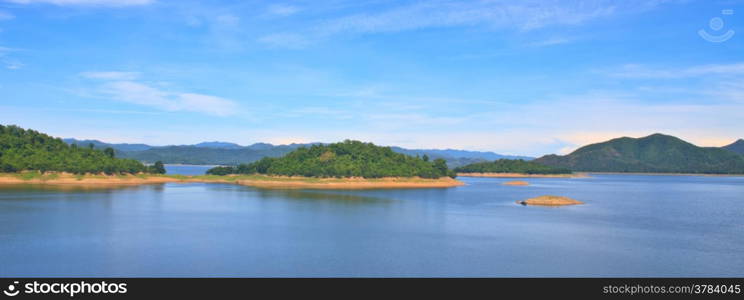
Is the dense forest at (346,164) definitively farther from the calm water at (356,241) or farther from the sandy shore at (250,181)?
the calm water at (356,241)

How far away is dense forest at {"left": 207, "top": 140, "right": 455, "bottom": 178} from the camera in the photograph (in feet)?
539

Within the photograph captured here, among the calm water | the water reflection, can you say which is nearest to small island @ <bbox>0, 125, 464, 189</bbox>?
the water reflection

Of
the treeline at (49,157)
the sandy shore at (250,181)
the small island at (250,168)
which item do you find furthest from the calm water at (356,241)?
the treeline at (49,157)

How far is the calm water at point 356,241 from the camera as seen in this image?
→ 34.6 meters

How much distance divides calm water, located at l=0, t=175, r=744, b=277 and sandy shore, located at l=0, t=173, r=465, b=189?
64.3 meters

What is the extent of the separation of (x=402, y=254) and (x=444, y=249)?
13.7 feet

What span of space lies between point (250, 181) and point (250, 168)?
15.1 m

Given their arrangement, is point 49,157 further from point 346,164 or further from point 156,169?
point 346,164

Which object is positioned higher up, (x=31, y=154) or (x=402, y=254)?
(x=31, y=154)

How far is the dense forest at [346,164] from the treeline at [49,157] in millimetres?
33240

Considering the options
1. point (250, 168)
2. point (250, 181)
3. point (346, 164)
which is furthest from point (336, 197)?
point (250, 168)

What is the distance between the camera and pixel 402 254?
40031 mm
